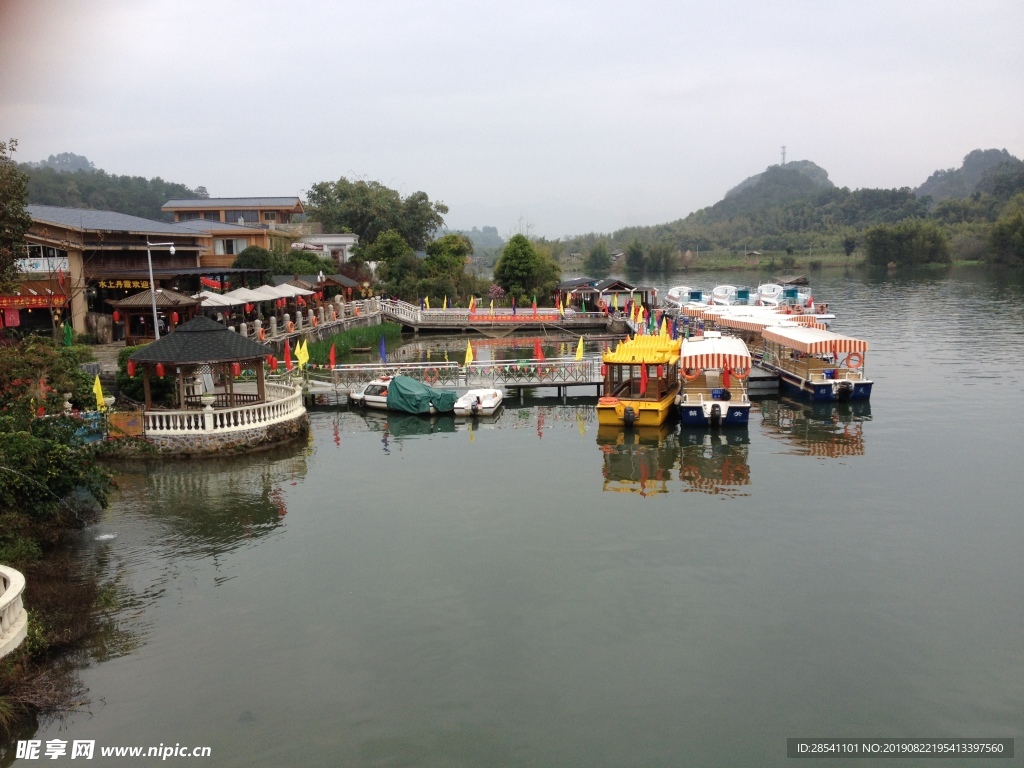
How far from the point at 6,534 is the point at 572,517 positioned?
39.7 ft

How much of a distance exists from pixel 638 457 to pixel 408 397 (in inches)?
397

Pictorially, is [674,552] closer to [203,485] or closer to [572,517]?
[572,517]

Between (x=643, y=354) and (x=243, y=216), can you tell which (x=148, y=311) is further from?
(x=243, y=216)

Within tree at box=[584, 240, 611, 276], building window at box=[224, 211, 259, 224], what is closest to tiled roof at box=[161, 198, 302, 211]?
building window at box=[224, 211, 259, 224]

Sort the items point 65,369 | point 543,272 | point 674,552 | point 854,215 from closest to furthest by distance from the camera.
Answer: point 674,552 → point 65,369 → point 543,272 → point 854,215

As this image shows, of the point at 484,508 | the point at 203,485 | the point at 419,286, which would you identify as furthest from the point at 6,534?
the point at 419,286

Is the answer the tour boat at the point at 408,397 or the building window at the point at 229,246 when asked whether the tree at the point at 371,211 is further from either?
the tour boat at the point at 408,397

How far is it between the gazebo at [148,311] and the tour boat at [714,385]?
22.7 m

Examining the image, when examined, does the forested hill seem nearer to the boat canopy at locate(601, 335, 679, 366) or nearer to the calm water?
the boat canopy at locate(601, 335, 679, 366)

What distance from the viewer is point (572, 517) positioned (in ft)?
70.5

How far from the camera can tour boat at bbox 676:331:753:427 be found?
101 ft

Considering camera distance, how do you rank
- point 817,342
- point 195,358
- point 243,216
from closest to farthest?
point 195,358
point 817,342
point 243,216

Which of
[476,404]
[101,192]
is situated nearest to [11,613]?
[476,404]

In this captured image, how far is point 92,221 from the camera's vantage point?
4316 cm
